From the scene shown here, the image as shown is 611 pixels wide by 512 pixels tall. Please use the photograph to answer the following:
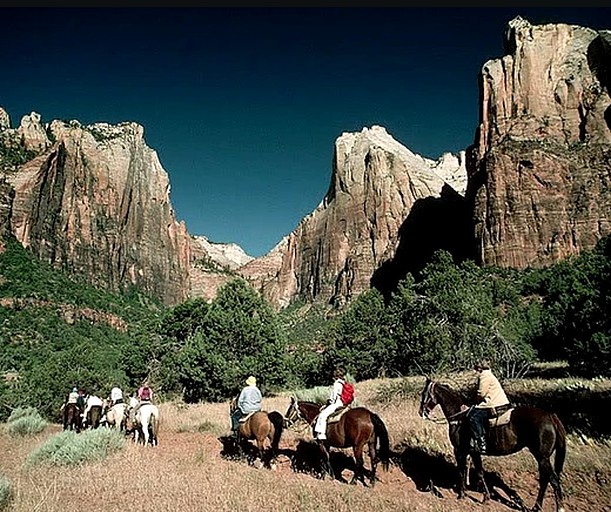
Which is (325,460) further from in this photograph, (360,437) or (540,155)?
(540,155)

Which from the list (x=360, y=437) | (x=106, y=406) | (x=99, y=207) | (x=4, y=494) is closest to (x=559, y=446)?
(x=360, y=437)

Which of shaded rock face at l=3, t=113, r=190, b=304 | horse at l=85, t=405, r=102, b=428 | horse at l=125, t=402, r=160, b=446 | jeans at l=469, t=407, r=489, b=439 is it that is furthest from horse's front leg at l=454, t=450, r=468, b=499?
shaded rock face at l=3, t=113, r=190, b=304

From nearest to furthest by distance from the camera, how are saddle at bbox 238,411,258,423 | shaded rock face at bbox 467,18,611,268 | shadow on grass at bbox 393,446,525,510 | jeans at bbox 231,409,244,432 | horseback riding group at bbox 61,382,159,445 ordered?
shadow on grass at bbox 393,446,525,510, saddle at bbox 238,411,258,423, jeans at bbox 231,409,244,432, horseback riding group at bbox 61,382,159,445, shaded rock face at bbox 467,18,611,268

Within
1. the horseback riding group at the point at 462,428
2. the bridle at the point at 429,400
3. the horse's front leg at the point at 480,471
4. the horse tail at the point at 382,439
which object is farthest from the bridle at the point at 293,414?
the horse's front leg at the point at 480,471

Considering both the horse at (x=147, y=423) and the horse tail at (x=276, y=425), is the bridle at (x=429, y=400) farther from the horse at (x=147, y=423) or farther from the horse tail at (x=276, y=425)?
the horse at (x=147, y=423)

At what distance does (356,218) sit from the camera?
130750mm

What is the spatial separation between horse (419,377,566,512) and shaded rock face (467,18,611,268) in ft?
210

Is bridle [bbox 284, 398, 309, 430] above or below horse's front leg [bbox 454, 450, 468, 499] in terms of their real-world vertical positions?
above

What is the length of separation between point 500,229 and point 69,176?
100 meters

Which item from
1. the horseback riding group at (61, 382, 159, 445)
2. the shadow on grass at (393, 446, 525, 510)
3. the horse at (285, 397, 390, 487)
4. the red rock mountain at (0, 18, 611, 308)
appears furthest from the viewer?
the red rock mountain at (0, 18, 611, 308)

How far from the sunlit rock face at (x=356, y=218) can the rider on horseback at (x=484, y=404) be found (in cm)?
10743

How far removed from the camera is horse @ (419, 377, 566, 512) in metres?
7.77

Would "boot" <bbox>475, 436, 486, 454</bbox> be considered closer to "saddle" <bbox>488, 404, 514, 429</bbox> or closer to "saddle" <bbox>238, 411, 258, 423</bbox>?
"saddle" <bbox>488, 404, 514, 429</bbox>

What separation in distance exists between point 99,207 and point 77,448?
132m
